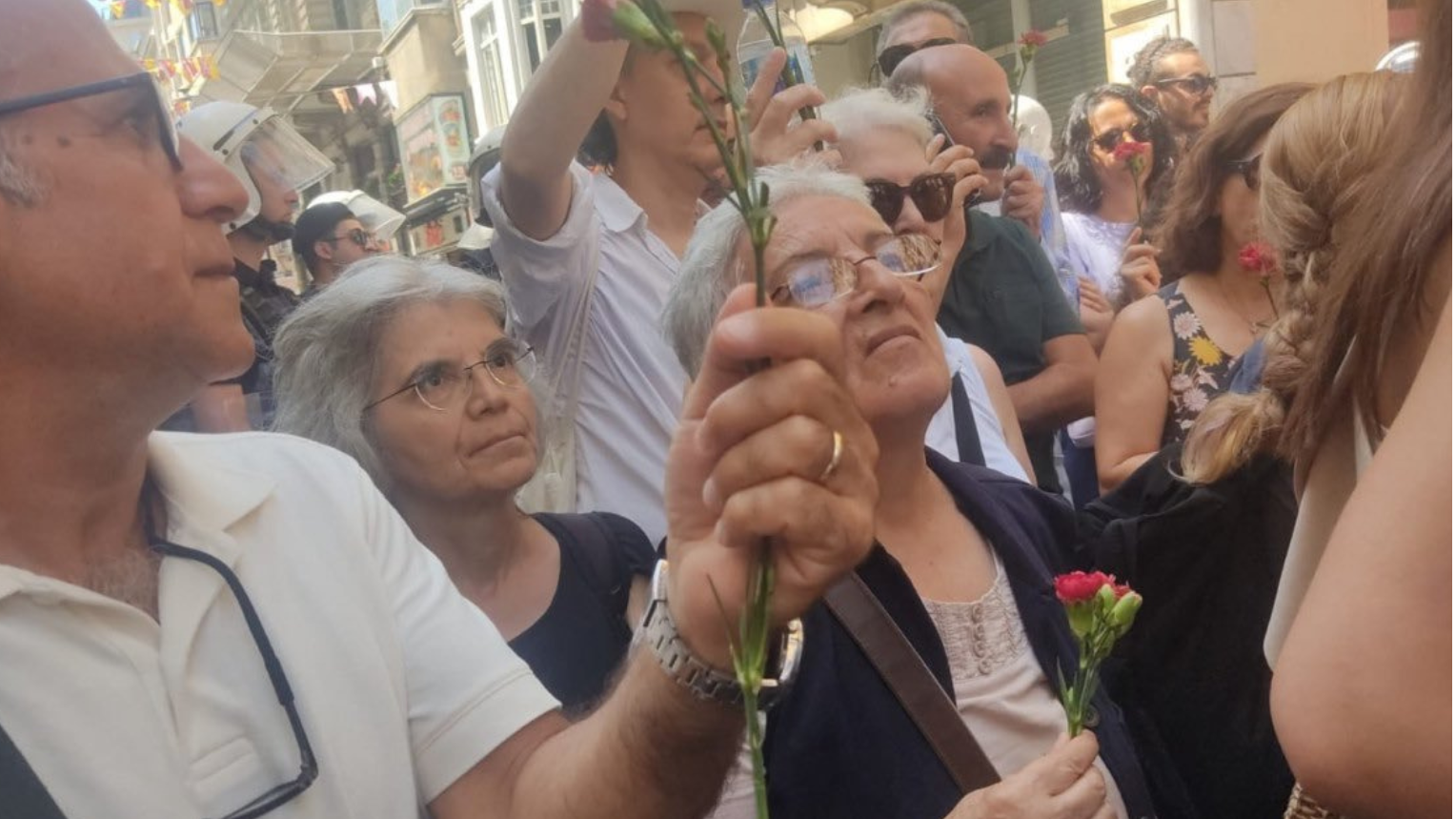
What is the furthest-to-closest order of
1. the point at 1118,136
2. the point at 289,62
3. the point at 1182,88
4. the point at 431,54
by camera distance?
1. the point at 431,54
2. the point at 289,62
3. the point at 1182,88
4. the point at 1118,136

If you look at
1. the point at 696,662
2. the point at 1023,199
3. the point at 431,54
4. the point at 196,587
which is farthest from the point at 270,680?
the point at 431,54

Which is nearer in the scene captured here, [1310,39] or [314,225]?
[314,225]

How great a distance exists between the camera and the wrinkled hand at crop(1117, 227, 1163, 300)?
3.60m

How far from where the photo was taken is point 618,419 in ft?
8.58

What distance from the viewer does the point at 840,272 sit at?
187 centimetres

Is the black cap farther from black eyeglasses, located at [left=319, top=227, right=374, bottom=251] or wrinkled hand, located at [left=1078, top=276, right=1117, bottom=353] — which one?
wrinkled hand, located at [left=1078, top=276, right=1117, bottom=353]

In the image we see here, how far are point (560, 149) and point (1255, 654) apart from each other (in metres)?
1.51

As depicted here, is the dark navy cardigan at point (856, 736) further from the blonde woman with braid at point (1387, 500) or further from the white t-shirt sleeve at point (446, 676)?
the blonde woman with braid at point (1387, 500)

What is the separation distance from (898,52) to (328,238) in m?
3.27

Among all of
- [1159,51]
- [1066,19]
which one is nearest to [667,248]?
[1159,51]

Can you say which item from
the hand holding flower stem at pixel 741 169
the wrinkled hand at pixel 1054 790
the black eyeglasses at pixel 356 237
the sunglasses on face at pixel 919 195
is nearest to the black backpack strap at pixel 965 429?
the sunglasses on face at pixel 919 195

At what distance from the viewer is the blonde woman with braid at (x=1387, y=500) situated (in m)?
0.80

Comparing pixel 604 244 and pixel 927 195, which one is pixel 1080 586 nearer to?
pixel 927 195

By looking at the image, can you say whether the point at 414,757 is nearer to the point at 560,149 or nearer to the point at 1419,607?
the point at 1419,607
